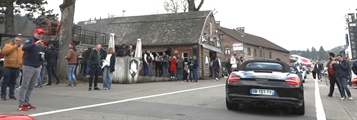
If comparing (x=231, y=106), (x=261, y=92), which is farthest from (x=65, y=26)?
(x=261, y=92)

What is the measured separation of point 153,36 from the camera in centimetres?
2839

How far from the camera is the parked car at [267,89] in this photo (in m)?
6.37

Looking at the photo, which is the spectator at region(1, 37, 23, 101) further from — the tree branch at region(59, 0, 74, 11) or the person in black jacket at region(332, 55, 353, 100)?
the person in black jacket at region(332, 55, 353, 100)

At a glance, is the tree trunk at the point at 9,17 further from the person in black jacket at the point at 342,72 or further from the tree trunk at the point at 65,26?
the person in black jacket at the point at 342,72

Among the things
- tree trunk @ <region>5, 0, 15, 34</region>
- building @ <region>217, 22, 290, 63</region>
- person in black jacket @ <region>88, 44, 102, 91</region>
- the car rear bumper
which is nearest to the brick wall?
building @ <region>217, 22, 290, 63</region>

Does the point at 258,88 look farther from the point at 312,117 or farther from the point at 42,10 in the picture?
the point at 42,10

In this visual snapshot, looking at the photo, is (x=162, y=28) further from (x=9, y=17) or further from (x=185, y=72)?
(x=9, y=17)

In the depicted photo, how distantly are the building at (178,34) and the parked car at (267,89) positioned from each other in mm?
17345

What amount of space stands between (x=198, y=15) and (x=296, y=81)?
21.6m

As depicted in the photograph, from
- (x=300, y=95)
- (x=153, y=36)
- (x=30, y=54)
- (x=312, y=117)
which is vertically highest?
(x=153, y=36)

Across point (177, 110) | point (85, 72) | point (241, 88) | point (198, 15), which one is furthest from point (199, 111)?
point (198, 15)

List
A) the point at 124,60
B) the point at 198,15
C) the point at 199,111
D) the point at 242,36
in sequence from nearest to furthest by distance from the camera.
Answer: the point at 199,111 → the point at 124,60 → the point at 198,15 → the point at 242,36

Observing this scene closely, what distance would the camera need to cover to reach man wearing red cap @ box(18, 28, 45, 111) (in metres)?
6.40

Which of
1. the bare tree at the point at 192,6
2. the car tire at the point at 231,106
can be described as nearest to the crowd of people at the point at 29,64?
the car tire at the point at 231,106
